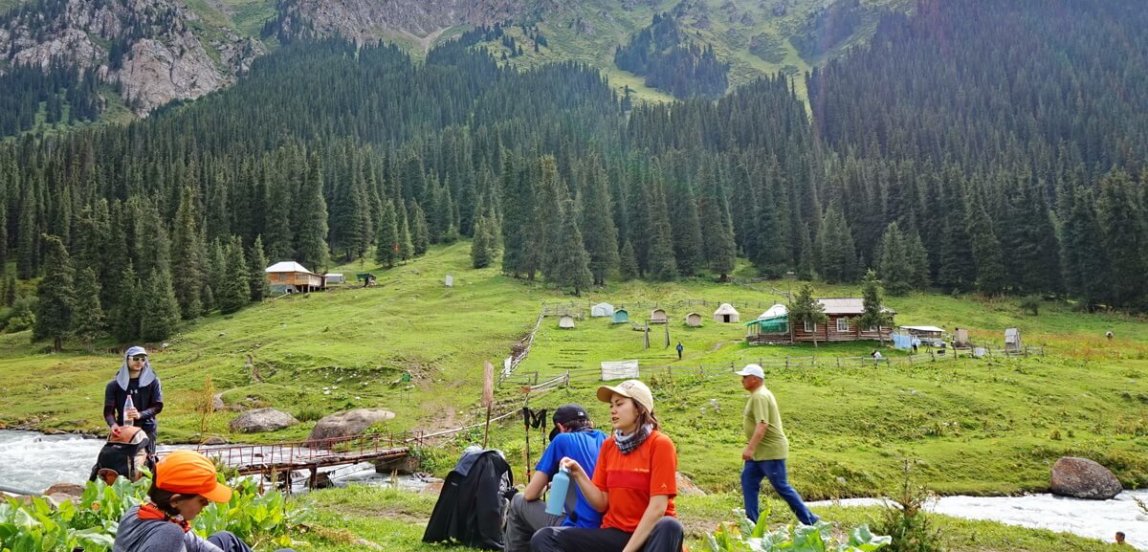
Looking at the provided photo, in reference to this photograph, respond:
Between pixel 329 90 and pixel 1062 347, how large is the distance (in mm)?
189521

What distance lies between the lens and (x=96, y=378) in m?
55.5

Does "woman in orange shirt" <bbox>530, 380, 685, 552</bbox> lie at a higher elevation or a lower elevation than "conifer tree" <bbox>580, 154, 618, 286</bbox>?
lower

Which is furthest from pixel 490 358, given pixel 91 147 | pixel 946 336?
pixel 91 147

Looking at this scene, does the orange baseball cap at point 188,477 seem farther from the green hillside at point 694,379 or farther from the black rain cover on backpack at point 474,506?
the green hillside at point 694,379

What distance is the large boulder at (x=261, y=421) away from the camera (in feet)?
131

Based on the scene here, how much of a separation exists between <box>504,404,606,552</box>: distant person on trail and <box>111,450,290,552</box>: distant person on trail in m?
3.40

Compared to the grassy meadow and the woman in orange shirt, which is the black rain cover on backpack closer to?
the grassy meadow

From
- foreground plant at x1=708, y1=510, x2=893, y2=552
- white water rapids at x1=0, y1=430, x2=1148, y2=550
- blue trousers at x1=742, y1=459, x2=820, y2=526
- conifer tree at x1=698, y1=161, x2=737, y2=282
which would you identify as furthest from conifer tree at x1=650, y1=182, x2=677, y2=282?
foreground plant at x1=708, y1=510, x2=893, y2=552

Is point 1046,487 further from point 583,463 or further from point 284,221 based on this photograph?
point 284,221

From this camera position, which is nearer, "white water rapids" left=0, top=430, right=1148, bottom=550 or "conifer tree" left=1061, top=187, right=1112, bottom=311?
"white water rapids" left=0, top=430, right=1148, bottom=550

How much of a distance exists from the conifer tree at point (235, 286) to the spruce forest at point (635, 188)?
36 cm

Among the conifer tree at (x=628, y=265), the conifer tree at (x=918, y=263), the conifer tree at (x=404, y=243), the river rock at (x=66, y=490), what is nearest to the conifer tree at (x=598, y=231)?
the conifer tree at (x=628, y=265)

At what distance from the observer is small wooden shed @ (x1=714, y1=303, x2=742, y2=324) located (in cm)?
6725

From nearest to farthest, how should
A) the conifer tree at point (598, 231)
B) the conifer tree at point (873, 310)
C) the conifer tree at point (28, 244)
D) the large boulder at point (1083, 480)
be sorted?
the large boulder at point (1083, 480) → the conifer tree at point (873, 310) → the conifer tree at point (598, 231) → the conifer tree at point (28, 244)
